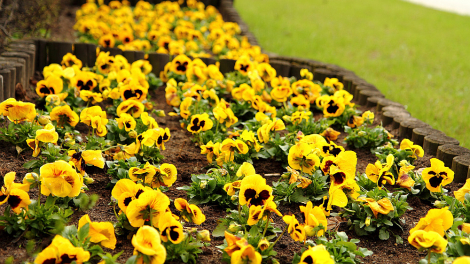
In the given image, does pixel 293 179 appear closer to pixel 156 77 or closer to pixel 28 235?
pixel 28 235

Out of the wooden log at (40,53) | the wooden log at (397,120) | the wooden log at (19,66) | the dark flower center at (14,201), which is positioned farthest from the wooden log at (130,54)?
the dark flower center at (14,201)

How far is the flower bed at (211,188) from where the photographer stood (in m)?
1.78

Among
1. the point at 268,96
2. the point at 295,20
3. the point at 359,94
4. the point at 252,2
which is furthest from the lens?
the point at 252,2

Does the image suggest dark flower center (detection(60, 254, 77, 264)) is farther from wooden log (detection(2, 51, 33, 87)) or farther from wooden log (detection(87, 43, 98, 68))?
wooden log (detection(87, 43, 98, 68))

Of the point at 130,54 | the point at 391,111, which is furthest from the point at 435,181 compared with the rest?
the point at 130,54

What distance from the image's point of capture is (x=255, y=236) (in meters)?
1.92

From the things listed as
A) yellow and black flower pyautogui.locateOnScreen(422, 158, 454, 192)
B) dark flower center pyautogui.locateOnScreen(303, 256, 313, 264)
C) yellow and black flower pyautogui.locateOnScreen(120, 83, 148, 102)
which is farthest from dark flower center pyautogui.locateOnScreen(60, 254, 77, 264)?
yellow and black flower pyautogui.locateOnScreen(120, 83, 148, 102)

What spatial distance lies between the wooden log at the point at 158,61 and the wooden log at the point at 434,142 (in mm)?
2701

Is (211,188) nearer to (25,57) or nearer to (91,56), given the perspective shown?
(25,57)

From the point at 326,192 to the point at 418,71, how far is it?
211 inches

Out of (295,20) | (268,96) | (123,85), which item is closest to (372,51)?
(295,20)

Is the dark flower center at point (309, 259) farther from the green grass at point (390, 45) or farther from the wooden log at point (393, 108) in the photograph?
the green grass at point (390, 45)

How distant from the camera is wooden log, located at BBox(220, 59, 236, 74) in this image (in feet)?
16.0

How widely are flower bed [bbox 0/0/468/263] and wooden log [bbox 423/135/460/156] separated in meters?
0.05
